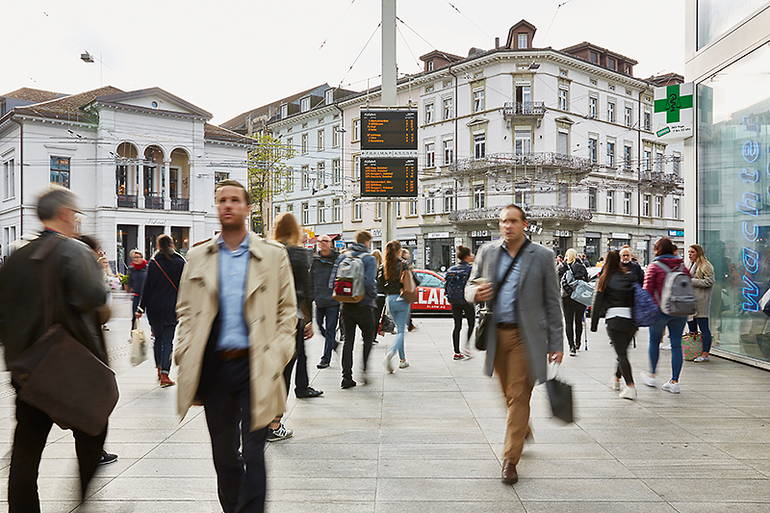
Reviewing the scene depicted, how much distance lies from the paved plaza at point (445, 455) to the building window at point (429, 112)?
43.9 m

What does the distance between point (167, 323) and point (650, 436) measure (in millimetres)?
5726

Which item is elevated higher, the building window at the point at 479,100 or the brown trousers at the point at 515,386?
the building window at the point at 479,100

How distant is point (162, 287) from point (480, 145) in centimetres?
4177

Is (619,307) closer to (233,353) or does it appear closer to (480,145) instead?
(233,353)

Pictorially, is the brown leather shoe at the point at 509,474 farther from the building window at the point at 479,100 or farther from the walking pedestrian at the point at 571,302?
the building window at the point at 479,100

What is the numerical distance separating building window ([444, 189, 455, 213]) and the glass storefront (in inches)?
1457

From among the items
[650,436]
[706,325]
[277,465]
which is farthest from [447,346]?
[277,465]

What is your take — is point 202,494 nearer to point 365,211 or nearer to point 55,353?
point 55,353

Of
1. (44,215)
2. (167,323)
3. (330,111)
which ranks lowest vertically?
(167,323)

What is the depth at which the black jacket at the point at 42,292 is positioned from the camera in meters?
3.51

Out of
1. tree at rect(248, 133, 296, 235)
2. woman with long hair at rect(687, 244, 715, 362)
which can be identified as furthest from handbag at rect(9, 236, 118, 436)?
tree at rect(248, 133, 296, 235)

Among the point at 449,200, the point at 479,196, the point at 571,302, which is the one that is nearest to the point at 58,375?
the point at 571,302

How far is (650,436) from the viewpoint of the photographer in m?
6.18

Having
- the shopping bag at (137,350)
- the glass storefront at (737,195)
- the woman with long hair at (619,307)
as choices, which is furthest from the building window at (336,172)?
the shopping bag at (137,350)
